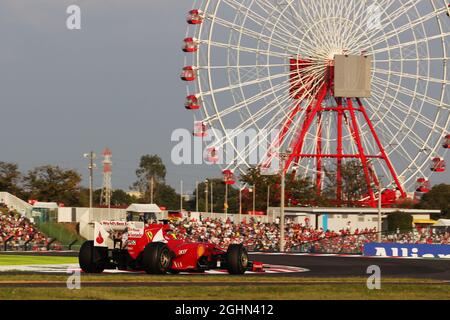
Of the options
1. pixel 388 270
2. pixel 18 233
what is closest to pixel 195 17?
pixel 18 233

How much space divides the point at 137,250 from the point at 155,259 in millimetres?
1047

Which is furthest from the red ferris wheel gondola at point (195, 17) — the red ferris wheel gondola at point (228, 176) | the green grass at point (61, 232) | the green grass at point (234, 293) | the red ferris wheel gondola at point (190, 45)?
the green grass at point (234, 293)

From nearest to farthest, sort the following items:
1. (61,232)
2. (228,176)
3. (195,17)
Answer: (61,232)
(195,17)
(228,176)

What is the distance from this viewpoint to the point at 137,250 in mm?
32219

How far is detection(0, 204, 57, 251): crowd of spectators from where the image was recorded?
61.4 meters

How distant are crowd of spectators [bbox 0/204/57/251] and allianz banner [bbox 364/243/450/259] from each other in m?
19.3

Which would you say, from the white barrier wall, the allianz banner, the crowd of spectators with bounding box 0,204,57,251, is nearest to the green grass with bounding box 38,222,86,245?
the crowd of spectators with bounding box 0,204,57,251

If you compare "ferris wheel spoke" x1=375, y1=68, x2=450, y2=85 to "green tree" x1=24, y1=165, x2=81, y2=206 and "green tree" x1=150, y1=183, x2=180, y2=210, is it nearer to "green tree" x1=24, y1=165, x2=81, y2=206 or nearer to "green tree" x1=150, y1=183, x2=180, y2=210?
"green tree" x1=24, y1=165, x2=81, y2=206

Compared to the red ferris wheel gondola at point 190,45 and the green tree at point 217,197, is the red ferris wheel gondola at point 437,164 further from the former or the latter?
the green tree at point 217,197

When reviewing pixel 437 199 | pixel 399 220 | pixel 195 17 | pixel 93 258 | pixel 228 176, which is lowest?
pixel 93 258

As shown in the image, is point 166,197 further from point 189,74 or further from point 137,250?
point 137,250

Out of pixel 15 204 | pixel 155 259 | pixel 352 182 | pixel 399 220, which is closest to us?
pixel 155 259
